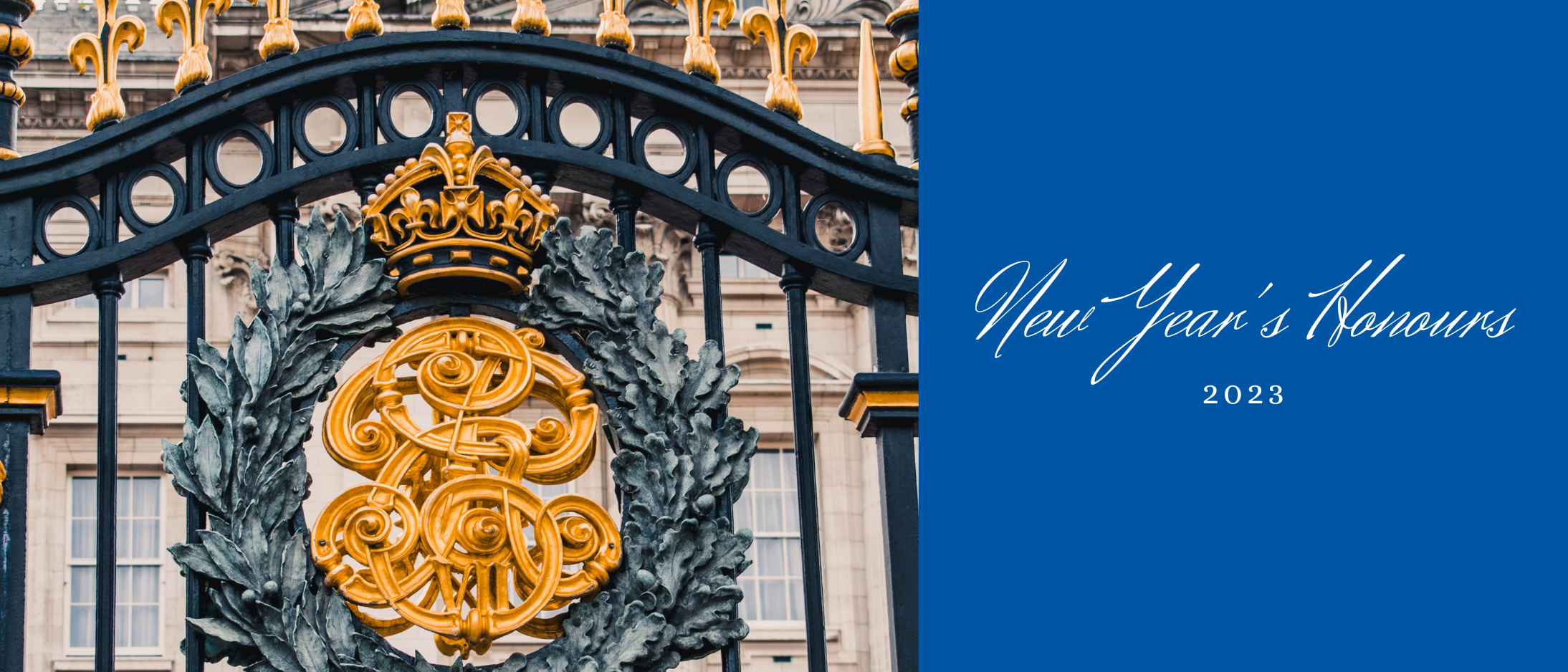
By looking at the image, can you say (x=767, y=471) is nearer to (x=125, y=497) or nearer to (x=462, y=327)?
(x=125, y=497)

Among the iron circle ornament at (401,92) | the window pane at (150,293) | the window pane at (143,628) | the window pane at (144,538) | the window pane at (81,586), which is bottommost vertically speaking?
the window pane at (143,628)

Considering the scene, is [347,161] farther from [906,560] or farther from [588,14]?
[588,14]

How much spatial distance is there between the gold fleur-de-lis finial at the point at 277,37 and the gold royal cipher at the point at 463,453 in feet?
1.88

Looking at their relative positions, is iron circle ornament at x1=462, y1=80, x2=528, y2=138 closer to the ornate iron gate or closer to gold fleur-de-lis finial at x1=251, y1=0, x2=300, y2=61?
the ornate iron gate

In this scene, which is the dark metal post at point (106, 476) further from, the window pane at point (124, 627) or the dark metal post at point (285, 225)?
the window pane at point (124, 627)

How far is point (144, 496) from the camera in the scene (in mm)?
15836

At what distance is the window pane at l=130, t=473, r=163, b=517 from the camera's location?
15.8m

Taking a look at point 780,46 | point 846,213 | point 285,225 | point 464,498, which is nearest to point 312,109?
point 285,225

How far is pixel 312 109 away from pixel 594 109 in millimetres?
886

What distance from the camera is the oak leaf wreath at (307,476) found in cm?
580

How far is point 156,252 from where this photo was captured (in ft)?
20.7

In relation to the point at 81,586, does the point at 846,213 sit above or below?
above

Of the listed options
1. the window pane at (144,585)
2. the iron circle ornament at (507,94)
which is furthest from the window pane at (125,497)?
the iron circle ornament at (507,94)

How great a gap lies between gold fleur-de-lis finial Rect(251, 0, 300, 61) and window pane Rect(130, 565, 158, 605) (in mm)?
10141
